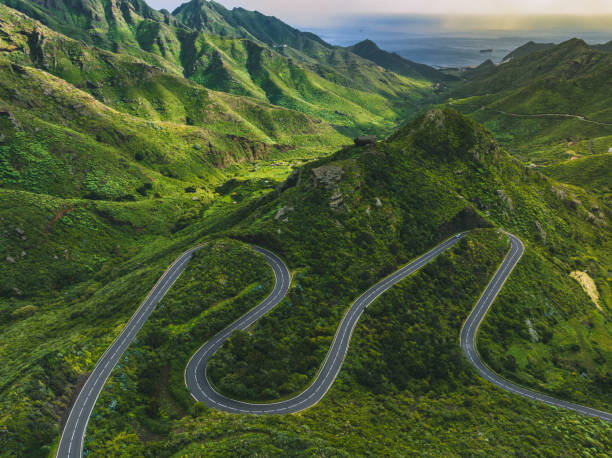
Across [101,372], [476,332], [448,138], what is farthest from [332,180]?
[101,372]

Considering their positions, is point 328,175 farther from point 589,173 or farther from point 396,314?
point 589,173

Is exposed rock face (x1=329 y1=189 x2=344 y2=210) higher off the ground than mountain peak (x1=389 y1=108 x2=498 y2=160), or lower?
lower

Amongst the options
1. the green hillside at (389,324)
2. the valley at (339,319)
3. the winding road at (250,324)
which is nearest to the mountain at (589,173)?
the valley at (339,319)

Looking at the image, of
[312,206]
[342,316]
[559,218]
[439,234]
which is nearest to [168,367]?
[342,316]

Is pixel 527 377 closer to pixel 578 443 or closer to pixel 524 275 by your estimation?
pixel 578 443

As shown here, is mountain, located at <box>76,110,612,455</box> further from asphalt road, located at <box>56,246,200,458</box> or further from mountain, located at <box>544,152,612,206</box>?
mountain, located at <box>544,152,612,206</box>

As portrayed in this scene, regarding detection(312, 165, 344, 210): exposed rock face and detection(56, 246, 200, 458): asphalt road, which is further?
detection(312, 165, 344, 210): exposed rock face

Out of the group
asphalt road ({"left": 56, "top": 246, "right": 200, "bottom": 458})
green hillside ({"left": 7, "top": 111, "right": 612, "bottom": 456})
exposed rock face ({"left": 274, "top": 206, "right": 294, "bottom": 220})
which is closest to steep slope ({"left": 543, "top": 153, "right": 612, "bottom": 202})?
green hillside ({"left": 7, "top": 111, "right": 612, "bottom": 456})

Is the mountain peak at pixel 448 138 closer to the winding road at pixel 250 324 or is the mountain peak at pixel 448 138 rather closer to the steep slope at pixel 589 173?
the winding road at pixel 250 324
